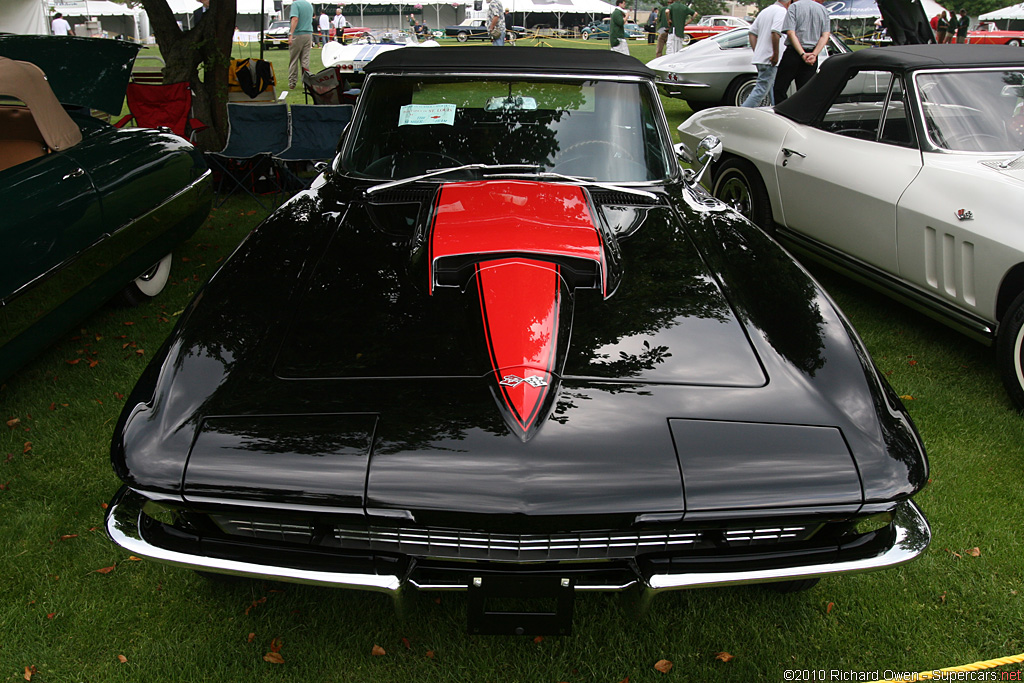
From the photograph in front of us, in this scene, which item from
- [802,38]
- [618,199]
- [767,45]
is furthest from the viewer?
[767,45]

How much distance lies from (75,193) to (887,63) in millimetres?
4339

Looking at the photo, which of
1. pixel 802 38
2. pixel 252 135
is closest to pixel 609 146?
pixel 252 135

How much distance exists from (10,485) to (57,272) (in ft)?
3.17

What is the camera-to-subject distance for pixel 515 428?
169 centimetres

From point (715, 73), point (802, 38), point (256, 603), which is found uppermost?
point (802, 38)

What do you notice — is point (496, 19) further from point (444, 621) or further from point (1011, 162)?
point (444, 621)

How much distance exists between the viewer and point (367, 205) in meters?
2.79

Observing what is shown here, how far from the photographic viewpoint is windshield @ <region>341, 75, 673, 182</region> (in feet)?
9.82

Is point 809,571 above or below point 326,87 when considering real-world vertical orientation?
below

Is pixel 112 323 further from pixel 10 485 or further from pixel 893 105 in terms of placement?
pixel 893 105

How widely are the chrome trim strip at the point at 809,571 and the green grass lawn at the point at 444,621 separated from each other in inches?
4.4

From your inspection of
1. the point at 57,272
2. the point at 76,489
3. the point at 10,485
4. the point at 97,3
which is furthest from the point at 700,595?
the point at 97,3

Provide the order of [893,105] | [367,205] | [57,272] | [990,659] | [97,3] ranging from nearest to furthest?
1. [990,659]
2. [367,205]
3. [57,272]
4. [893,105]
5. [97,3]

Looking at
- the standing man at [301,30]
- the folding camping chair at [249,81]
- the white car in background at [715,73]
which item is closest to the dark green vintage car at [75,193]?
the folding camping chair at [249,81]
